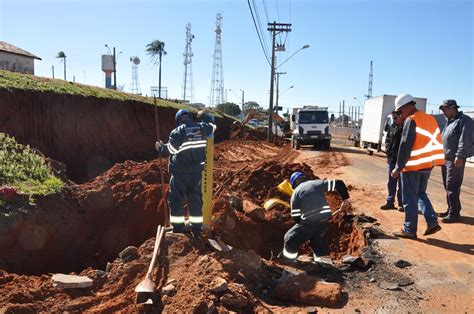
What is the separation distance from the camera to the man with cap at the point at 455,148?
6703 millimetres

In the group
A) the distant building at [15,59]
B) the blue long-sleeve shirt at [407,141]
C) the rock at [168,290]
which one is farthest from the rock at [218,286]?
the distant building at [15,59]

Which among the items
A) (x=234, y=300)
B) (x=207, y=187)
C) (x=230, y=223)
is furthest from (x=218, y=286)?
(x=230, y=223)

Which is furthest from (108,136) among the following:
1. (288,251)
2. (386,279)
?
(386,279)

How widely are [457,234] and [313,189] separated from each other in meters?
2.78

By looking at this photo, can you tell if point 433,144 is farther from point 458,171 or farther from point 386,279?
point 386,279

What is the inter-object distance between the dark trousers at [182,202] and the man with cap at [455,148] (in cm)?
431

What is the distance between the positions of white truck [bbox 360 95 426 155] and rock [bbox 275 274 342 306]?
61.7ft

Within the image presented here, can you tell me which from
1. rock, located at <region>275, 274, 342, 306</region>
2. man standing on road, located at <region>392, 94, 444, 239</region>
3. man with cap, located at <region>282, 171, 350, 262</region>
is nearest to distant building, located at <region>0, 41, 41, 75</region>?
man with cap, located at <region>282, 171, 350, 262</region>

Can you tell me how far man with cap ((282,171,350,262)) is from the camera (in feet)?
17.8

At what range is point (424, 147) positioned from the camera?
5.98 metres

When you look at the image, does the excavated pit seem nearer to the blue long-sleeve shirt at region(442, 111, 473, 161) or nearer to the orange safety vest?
the orange safety vest

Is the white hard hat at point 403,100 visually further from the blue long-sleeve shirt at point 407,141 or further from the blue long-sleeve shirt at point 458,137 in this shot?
the blue long-sleeve shirt at point 458,137

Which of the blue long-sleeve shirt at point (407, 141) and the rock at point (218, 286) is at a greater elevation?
the blue long-sleeve shirt at point (407, 141)

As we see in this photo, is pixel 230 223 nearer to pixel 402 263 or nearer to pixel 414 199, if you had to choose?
pixel 402 263
